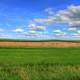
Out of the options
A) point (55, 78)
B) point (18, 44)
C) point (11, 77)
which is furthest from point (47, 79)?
point (18, 44)

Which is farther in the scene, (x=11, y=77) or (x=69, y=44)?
(x=69, y=44)

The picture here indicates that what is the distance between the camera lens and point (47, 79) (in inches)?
455

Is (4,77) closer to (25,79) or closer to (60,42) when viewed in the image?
(25,79)

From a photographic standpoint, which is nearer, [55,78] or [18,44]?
[55,78]

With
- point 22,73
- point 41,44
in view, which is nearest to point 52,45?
point 41,44

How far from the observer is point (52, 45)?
50875 millimetres

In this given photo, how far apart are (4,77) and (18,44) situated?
38443 mm

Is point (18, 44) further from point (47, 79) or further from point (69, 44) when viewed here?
point (47, 79)

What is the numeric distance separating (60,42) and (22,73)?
132 ft

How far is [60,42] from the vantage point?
5278cm

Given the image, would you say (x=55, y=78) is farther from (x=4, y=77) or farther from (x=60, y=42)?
(x=60, y=42)

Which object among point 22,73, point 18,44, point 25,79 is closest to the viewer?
point 25,79

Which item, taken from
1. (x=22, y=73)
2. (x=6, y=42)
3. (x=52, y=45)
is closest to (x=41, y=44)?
(x=52, y=45)

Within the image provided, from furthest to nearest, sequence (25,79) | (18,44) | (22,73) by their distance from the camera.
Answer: (18,44)
(22,73)
(25,79)
